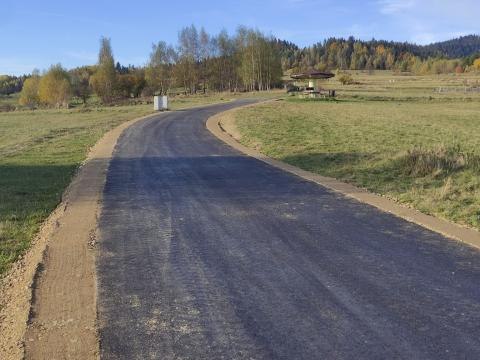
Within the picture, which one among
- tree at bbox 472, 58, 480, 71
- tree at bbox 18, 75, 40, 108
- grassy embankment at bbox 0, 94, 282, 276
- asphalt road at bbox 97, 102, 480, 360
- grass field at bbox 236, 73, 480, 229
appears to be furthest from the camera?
tree at bbox 472, 58, 480, 71

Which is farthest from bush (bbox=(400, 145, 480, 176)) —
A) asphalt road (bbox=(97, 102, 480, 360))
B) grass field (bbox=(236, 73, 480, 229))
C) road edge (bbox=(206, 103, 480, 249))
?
asphalt road (bbox=(97, 102, 480, 360))

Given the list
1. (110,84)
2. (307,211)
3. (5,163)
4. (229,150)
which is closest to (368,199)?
(307,211)

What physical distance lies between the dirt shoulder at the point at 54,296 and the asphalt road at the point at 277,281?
0.19 m

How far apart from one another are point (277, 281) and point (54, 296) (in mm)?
→ 2401

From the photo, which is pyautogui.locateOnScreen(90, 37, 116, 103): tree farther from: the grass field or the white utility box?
the grass field

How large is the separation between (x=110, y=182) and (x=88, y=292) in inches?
282

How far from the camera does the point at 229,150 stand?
19.3 metres

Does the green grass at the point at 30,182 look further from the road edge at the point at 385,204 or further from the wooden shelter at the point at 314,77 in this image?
the wooden shelter at the point at 314,77

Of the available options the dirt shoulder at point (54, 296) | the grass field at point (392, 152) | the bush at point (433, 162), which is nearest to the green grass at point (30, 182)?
the dirt shoulder at point (54, 296)

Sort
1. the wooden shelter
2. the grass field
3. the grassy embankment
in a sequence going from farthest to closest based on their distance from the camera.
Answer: the wooden shelter → the grass field → the grassy embankment

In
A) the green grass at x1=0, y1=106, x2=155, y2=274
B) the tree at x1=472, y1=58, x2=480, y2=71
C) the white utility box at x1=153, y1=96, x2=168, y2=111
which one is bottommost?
the green grass at x1=0, y1=106, x2=155, y2=274

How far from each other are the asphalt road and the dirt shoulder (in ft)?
0.62

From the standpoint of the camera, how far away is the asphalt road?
Answer: 433 cm

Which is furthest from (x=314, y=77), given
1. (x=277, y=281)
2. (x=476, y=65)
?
(x=476, y=65)
